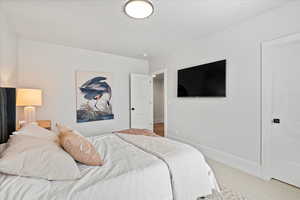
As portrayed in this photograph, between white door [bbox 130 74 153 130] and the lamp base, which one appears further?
white door [bbox 130 74 153 130]

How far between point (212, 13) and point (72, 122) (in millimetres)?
3847

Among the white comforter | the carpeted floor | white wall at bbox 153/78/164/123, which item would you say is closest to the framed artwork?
the white comforter

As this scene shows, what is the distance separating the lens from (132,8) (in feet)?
6.53

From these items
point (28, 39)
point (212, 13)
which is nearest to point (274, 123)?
point (212, 13)

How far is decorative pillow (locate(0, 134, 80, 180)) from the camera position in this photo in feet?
3.32

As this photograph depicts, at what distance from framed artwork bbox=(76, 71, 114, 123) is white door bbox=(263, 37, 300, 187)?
11.9 ft

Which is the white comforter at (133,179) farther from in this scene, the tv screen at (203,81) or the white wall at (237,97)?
the tv screen at (203,81)

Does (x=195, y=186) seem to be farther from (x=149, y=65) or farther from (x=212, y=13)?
(x=149, y=65)

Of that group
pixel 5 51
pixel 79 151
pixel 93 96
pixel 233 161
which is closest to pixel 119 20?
pixel 5 51

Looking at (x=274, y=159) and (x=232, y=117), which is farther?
(x=232, y=117)

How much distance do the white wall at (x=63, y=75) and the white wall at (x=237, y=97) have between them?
2.15 m

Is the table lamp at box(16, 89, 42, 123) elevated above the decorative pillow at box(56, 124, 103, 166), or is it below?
above

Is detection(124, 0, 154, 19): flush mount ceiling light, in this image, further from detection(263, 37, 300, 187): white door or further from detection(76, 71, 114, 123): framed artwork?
detection(76, 71, 114, 123): framed artwork

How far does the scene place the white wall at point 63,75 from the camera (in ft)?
11.2
